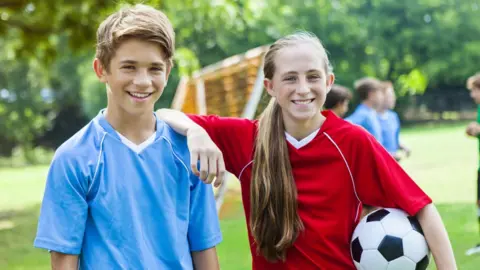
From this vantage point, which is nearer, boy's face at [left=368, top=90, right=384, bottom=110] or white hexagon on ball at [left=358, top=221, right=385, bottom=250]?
white hexagon on ball at [left=358, top=221, right=385, bottom=250]

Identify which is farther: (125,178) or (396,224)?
(396,224)

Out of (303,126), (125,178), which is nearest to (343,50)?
(303,126)

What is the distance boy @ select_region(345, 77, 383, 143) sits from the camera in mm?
9148

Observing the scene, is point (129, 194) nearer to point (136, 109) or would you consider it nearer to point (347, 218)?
point (136, 109)

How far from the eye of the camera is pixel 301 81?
10.3 feet

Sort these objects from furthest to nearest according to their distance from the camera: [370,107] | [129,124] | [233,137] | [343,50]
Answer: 1. [343,50]
2. [370,107]
3. [233,137]
4. [129,124]

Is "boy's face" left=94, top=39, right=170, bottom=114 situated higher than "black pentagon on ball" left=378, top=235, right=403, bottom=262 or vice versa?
"boy's face" left=94, top=39, right=170, bottom=114

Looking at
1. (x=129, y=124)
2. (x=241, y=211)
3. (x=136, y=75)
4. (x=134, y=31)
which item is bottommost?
(x=241, y=211)

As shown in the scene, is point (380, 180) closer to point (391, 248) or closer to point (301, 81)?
point (391, 248)

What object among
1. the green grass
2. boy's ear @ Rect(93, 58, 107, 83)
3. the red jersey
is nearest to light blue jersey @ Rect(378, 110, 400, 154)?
the green grass

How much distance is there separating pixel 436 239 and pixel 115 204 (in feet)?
4.44

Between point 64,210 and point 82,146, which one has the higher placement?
point 82,146

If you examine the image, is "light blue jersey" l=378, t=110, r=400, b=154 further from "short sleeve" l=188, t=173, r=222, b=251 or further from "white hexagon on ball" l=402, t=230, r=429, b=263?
"short sleeve" l=188, t=173, r=222, b=251

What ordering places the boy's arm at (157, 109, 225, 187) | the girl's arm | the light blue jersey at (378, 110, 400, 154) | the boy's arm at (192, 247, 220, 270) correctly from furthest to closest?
1. the light blue jersey at (378, 110, 400, 154)
2. the girl's arm
3. the boy's arm at (192, 247, 220, 270)
4. the boy's arm at (157, 109, 225, 187)
